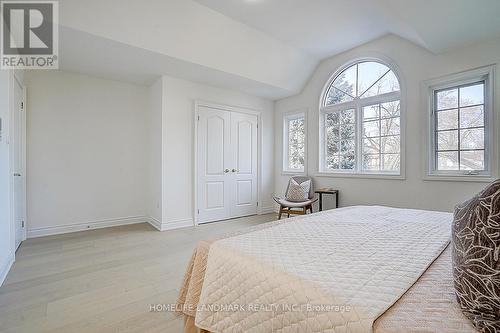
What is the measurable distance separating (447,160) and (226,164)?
337 centimetres

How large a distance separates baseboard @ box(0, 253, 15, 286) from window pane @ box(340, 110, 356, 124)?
469 cm

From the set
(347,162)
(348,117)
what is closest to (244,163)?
(347,162)

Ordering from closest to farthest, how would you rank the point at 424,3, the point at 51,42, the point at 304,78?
the point at 424,3, the point at 51,42, the point at 304,78

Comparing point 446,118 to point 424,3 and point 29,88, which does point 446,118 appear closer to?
point 424,3

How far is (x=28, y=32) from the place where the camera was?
A: 8.53 feet

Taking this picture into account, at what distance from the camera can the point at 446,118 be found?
10.3 feet

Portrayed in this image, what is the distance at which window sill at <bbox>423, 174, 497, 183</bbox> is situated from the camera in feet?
9.03

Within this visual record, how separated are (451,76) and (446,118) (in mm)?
521

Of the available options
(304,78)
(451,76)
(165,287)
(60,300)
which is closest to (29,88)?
(60,300)

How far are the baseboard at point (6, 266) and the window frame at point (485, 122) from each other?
15.5ft

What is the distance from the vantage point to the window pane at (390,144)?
3.56m

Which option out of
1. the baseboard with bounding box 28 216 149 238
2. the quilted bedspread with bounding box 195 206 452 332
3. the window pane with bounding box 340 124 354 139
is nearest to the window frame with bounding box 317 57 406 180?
the window pane with bounding box 340 124 354 139

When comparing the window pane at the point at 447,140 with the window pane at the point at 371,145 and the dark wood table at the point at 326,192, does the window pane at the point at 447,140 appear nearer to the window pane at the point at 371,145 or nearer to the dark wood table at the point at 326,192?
the window pane at the point at 371,145

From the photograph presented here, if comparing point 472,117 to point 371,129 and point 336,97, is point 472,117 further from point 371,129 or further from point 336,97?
point 336,97
